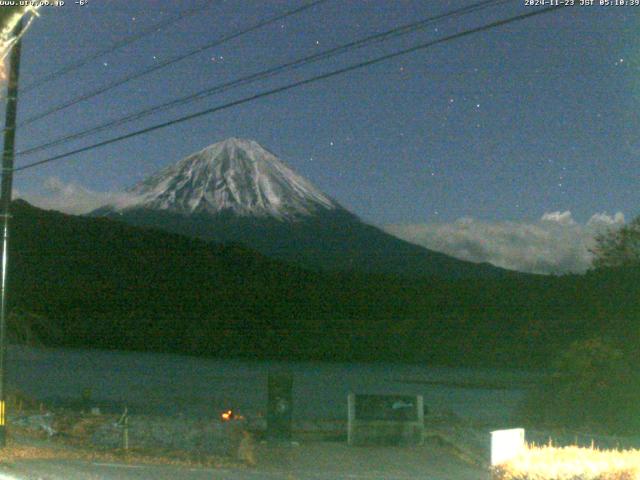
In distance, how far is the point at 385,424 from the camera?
19.4 meters

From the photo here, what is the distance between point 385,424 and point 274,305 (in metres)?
61.4

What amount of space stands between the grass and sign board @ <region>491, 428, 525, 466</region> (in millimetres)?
72

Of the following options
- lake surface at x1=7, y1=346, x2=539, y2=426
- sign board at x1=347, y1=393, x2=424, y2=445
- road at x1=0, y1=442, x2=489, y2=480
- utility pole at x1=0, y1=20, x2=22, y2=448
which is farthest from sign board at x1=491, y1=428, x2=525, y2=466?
lake surface at x1=7, y1=346, x2=539, y2=426

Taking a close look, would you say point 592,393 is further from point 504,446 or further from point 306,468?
point 504,446

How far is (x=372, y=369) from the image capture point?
54375mm

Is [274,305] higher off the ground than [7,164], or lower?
higher

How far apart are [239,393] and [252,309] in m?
42.5

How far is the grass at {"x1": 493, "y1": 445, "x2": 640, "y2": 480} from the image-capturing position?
7980 millimetres

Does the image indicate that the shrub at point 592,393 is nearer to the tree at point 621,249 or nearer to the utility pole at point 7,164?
the utility pole at point 7,164

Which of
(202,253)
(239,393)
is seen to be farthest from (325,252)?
(239,393)

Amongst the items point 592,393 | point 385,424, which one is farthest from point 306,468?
point 592,393

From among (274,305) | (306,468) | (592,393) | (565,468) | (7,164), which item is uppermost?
(274,305)

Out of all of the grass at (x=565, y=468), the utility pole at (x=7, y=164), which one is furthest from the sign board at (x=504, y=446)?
the utility pole at (x=7, y=164)

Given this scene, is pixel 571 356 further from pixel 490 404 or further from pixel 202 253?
pixel 202 253
